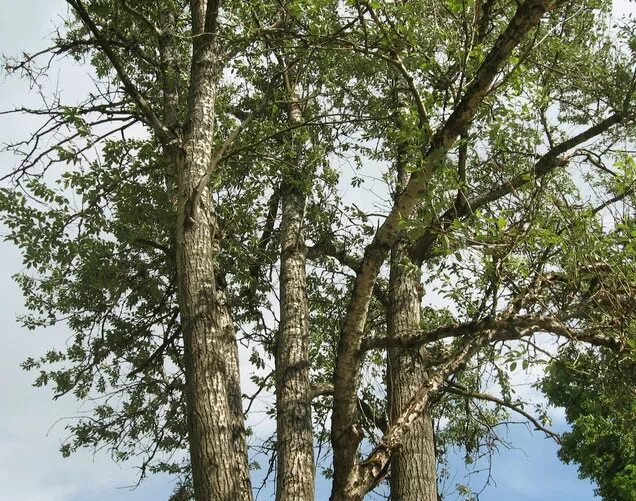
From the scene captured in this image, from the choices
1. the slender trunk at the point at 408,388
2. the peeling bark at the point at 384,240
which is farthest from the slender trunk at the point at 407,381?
the peeling bark at the point at 384,240

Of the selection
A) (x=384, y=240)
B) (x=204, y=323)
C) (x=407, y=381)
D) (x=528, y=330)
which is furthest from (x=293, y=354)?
(x=528, y=330)

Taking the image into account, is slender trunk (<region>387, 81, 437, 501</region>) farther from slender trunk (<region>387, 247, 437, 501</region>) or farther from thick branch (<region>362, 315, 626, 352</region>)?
thick branch (<region>362, 315, 626, 352</region>)

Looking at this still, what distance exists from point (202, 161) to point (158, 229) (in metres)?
2.32

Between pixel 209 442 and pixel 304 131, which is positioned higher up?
pixel 304 131

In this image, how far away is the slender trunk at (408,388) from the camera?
914 cm

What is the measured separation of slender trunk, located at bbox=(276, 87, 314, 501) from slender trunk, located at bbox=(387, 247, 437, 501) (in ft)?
3.80

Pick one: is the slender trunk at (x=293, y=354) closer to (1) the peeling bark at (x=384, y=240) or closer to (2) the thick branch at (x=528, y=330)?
(1) the peeling bark at (x=384, y=240)

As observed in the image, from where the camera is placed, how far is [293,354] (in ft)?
30.7

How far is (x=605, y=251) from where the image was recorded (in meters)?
6.54

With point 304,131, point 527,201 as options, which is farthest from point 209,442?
point 304,131

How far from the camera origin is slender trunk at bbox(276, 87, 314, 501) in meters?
8.23

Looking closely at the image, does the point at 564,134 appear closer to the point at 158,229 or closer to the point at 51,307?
the point at 158,229

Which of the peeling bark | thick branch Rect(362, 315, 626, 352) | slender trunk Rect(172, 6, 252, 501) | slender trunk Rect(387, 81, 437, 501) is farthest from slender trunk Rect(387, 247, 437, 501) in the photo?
slender trunk Rect(172, 6, 252, 501)

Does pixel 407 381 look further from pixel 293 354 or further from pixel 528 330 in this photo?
pixel 528 330
